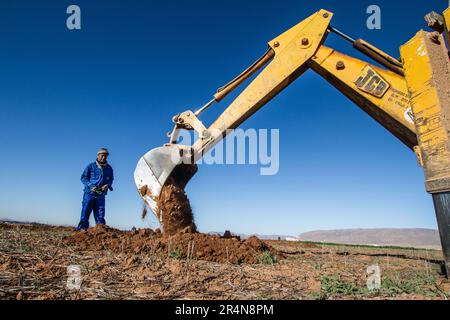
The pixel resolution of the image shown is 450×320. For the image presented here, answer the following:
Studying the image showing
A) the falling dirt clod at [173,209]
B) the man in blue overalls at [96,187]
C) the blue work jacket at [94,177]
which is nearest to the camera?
the falling dirt clod at [173,209]

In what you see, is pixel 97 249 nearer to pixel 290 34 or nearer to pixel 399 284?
pixel 399 284

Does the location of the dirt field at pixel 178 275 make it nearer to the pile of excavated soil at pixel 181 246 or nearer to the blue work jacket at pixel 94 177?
the pile of excavated soil at pixel 181 246

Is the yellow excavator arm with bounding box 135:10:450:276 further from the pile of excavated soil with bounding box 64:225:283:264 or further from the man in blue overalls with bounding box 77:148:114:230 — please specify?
the man in blue overalls with bounding box 77:148:114:230

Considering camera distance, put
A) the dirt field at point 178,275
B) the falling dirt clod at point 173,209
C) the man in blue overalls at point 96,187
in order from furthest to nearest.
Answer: the man in blue overalls at point 96,187 → the falling dirt clod at point 173,209 → the dirt field at point 178,275

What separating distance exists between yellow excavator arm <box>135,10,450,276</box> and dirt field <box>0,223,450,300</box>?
0.88 metres

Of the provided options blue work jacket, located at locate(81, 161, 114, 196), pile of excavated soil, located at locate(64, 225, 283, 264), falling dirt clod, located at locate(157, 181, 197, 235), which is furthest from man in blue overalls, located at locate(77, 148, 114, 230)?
falling dirt clod, located at locate(157, 181, 197, 235)

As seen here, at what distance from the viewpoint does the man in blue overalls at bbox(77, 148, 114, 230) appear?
24.7 ft

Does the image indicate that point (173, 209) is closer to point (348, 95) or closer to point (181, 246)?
point (181, 246)

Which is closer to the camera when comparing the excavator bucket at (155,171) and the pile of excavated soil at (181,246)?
the pile of excavated soil at (181,246)

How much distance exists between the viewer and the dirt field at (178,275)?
2.79 m

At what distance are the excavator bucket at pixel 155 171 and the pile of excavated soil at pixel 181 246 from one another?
739mm

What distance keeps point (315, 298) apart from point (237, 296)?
2.23 feet

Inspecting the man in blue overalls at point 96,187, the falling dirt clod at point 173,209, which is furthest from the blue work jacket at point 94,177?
the falling dirt clod at point 173,209
